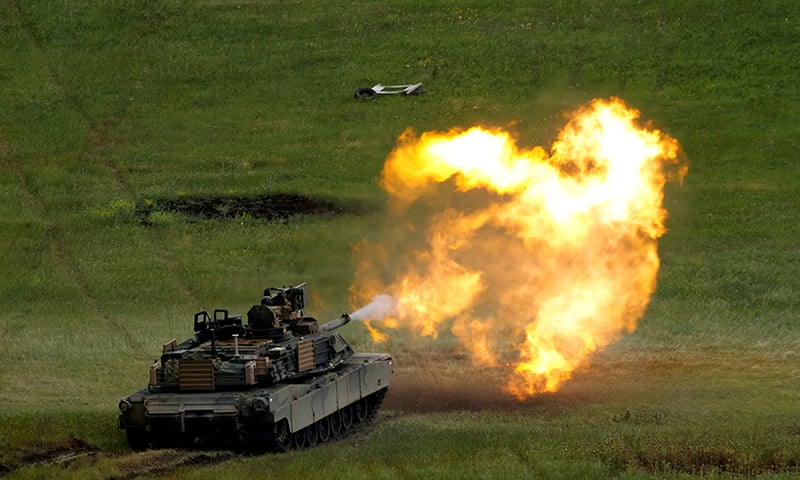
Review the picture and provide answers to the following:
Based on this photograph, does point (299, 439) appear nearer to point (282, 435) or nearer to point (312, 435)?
point (312, 435)

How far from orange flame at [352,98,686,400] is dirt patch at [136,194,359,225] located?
48.3 ft

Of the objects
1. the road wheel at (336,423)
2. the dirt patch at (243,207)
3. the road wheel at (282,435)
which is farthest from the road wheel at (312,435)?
the dirt patch at (243,207)

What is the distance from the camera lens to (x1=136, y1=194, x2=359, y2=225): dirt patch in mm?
48781

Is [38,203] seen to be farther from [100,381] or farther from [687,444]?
[687,444]

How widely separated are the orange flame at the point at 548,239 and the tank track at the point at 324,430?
3.10m

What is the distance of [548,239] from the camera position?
32906mm

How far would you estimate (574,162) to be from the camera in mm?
33031

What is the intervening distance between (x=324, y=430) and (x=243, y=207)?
23.0 metres

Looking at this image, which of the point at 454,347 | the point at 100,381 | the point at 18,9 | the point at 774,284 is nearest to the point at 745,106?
the point at 774,284

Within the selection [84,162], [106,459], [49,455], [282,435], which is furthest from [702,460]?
[84,162]

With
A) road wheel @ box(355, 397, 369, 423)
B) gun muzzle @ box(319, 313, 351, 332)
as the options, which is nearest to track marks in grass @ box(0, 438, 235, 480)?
gun muzzle @ box(319, 313, 351, 332)

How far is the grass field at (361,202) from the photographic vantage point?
998 inches

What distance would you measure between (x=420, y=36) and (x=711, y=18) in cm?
1449

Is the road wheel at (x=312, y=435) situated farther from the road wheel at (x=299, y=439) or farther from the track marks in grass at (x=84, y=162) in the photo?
the track marks in grass at (x=84, y=162)
